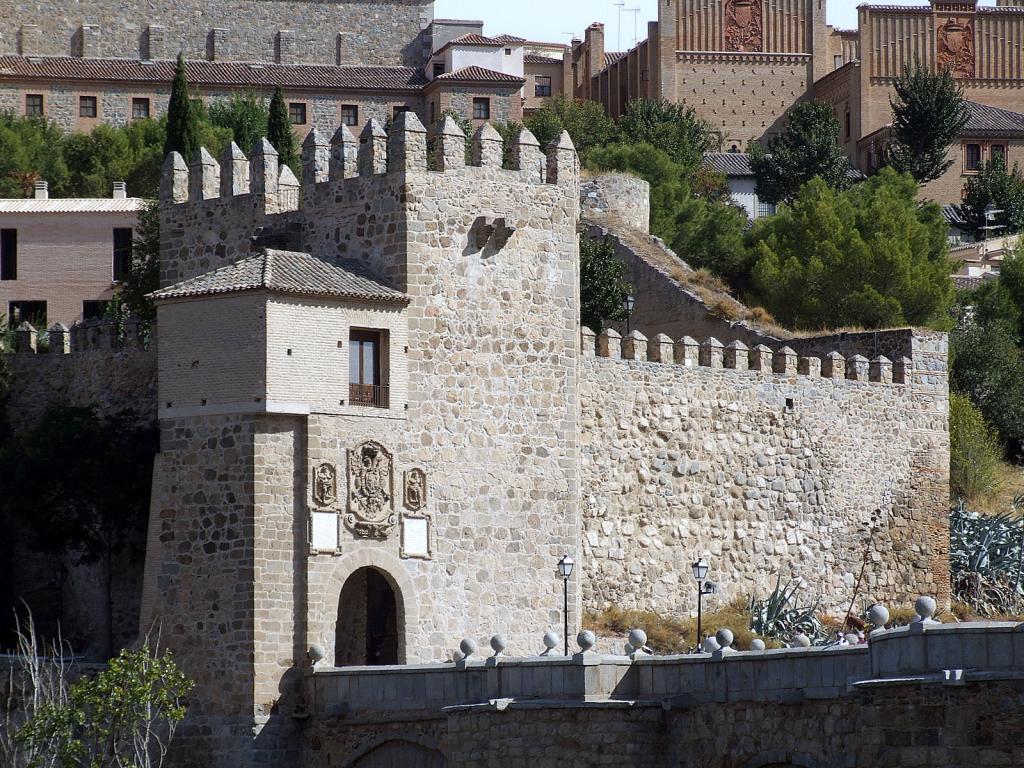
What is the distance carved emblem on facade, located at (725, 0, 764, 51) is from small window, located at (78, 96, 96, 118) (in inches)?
961

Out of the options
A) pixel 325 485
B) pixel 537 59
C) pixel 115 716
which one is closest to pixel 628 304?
pixel 325 485

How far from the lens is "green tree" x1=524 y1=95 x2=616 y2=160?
7069 cm

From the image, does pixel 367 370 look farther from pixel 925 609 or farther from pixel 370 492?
pixel 925 609

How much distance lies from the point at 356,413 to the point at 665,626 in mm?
7135

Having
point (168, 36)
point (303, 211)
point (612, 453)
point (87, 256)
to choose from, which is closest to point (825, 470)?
point (612, 453)

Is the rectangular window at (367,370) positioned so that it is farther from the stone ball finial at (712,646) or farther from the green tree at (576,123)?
the green tree at (576,123)

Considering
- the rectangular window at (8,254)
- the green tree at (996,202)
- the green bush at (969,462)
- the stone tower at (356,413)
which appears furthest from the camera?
the green tree at (996,202)

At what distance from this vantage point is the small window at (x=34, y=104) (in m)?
74.3

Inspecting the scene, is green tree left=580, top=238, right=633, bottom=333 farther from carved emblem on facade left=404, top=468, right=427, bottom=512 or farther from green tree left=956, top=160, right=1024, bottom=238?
green tree left=956, top=160, right=1024, bottom=238

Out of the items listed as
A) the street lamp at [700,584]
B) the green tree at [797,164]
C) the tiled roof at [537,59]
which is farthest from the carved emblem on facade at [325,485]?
the tiled roof at [537,59]

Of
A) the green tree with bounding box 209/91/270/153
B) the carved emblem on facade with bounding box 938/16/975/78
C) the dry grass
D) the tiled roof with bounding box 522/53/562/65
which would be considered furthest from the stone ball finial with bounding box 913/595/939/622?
the carved emblem on facade with bounding box 938/16/975/78

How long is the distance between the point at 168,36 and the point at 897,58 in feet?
82.5

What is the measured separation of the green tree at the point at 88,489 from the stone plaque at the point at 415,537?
4855 mm

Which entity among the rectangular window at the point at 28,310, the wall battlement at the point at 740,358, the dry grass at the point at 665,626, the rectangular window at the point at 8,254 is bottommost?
the dry grass at the point at 665,626
